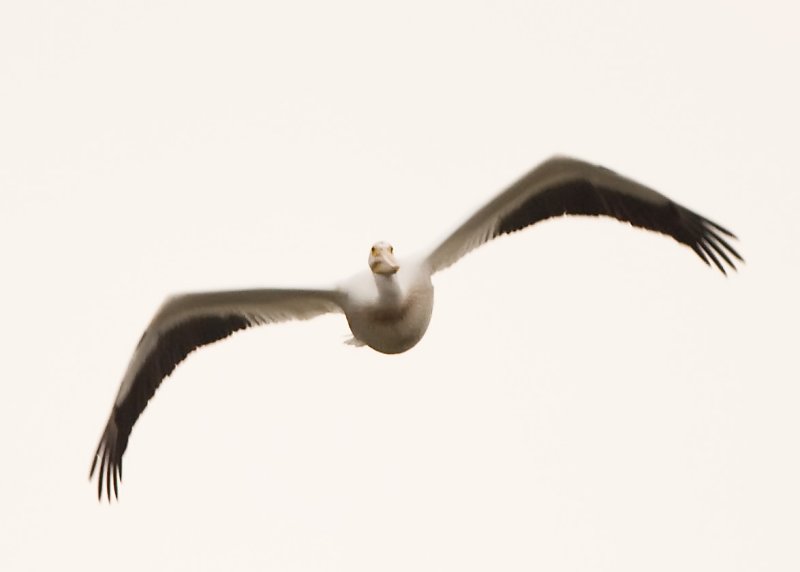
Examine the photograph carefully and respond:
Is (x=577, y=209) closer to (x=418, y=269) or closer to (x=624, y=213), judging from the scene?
(x=624, y=213)

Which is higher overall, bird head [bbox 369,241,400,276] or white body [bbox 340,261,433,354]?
bird head [bbox 369,241,400,276]

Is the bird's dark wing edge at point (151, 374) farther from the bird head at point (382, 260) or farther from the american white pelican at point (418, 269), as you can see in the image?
the bird head at point (382, 260)

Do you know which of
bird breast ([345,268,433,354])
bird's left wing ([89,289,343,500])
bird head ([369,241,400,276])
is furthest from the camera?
bird's left wing ([89,289,343,500])

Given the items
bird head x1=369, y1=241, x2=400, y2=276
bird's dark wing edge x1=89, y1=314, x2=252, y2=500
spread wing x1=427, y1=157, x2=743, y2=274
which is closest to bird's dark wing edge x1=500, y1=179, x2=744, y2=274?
spread wing x1=427, y1=157, x2=743, y2=274

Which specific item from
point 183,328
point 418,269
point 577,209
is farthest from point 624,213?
point 183,328

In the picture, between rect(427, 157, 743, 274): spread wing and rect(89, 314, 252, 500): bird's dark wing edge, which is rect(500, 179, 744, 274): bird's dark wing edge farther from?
rect(89, 314, 252, 500): bird's dark wing edge

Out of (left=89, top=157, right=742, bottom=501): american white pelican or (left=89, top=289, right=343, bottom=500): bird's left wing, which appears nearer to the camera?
(left=89, top=157, right=742, bottom=501): american white pelican

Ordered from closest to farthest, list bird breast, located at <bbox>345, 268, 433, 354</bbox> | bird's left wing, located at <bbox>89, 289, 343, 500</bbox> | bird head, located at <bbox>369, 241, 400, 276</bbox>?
bird head, located at <bbox>369, 241, 400, 276</bbox> < bird breast, located at <bbox>345, 268, 433, 354</bbox> < bird's left wing, located at <bbox>89, 289, 343, 500</bbox>

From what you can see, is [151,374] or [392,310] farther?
[151,374]
